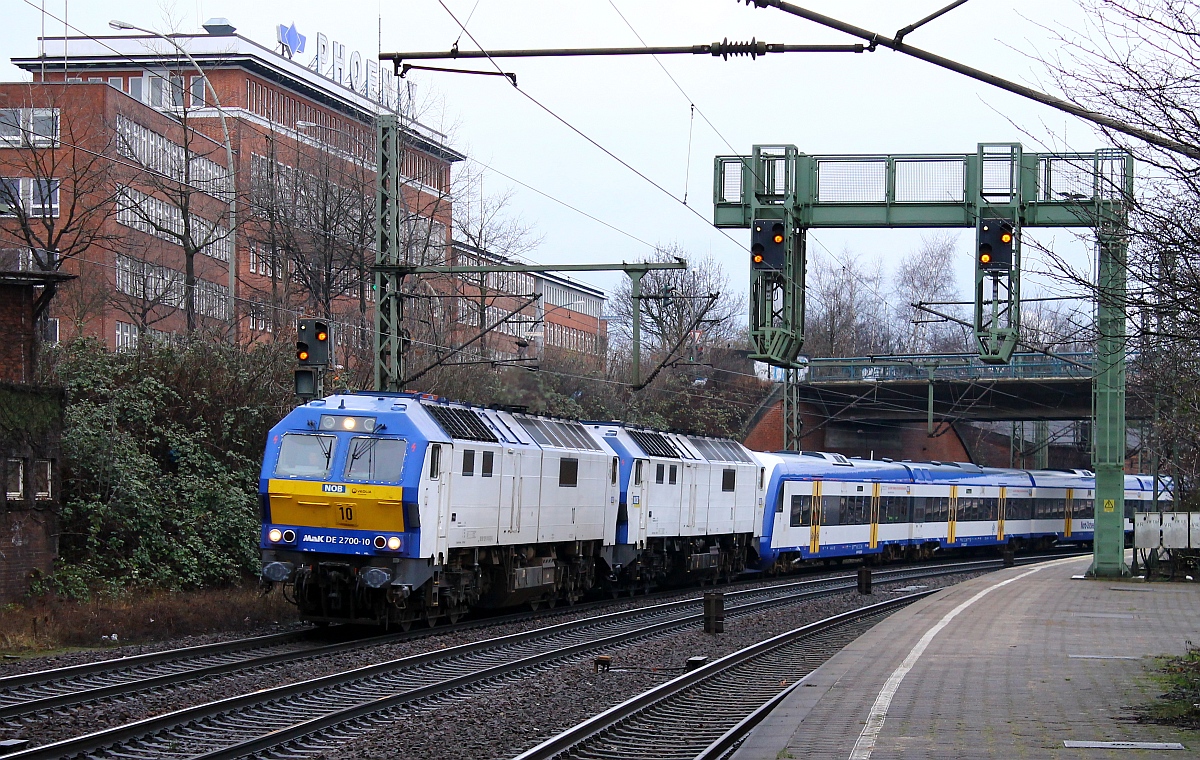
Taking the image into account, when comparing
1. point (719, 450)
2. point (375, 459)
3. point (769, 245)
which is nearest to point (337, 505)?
point (375, 459)

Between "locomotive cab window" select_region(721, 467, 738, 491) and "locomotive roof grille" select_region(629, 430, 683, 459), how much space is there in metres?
2.73

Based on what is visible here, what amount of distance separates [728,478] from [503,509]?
11.7 m

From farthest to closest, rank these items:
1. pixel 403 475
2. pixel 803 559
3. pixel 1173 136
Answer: pixel 803 559 < pixel 403 475 < pixel 1173 136

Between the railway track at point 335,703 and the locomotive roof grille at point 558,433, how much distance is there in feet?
11.2

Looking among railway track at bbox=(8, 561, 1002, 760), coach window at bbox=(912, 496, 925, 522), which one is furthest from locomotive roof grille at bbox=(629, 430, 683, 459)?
coach window at bbox=(912, 496, 925, 522)

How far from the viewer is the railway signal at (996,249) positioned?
71.1 ft

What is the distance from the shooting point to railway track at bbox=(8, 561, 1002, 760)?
10797 mm

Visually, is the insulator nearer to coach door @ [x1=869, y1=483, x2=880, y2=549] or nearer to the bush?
the bush

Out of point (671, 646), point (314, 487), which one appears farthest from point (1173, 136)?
point (314, 487)

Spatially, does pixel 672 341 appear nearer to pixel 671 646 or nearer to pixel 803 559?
pixel 803 559

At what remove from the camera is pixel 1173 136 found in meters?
10.4

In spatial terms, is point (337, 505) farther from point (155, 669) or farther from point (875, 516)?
point (875, 516)

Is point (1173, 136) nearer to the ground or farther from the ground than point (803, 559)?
farther from the ground

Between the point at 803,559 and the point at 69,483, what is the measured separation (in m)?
20.6
